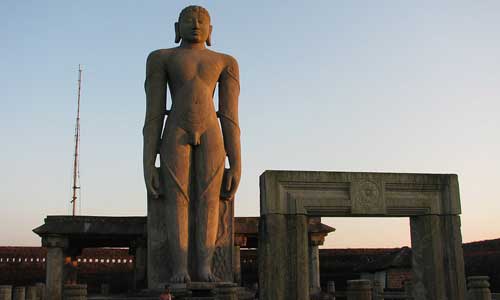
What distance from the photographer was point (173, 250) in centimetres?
995

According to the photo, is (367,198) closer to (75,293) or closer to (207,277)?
(207,277)

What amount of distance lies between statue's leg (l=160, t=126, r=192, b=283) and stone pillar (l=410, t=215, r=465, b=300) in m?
3.75

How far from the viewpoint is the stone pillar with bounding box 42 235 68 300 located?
15.1 m

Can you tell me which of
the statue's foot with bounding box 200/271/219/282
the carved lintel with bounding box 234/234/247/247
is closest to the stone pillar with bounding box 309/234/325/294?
the carved lintel with bounding box 234/234/247/247

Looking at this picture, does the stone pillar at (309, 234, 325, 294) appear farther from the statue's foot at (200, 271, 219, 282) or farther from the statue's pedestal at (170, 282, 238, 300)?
the statue's pedestal at (170, 282, 238, 300)

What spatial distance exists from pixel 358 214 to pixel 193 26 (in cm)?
471

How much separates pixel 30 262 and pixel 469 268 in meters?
19.6

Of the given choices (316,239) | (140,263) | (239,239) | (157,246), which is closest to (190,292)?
(157,246)

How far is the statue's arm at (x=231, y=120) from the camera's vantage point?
1052cm

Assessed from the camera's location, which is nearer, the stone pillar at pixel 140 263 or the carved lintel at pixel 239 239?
the stone pillar at pixel 140 263

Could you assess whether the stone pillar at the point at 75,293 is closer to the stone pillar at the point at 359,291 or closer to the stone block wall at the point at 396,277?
the stone pillar at the point at 359,291

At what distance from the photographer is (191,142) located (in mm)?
10297

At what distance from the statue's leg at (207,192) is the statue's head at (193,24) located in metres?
1.77

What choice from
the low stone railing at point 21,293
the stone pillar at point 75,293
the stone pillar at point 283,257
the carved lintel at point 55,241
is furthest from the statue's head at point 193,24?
the low stone railing at point 21,293
